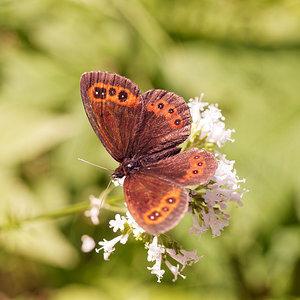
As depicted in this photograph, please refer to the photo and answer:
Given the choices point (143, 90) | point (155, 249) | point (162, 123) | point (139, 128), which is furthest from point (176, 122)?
point (143, 90)

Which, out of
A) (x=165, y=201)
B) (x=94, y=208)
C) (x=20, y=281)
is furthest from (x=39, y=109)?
(x=165, y=201)

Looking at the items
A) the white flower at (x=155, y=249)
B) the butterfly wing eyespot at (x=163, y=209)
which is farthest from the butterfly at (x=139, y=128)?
the white flower at (x=155, y=249)

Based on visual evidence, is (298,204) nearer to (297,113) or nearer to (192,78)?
(297,113)

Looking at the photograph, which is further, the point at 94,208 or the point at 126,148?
the point at 94,208

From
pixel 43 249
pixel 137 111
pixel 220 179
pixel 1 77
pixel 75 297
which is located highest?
pixel 1 77

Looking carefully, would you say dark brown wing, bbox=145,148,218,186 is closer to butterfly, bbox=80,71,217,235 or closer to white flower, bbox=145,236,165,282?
butterfly, bbox=80,71,217,235

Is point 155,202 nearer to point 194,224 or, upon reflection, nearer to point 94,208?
point 194,224

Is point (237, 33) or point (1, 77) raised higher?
point (237, 33)
